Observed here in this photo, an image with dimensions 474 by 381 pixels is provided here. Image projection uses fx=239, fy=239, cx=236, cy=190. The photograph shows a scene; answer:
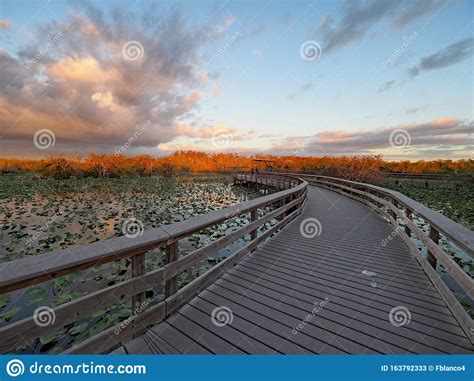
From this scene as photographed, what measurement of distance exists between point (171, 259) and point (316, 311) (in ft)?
5.80

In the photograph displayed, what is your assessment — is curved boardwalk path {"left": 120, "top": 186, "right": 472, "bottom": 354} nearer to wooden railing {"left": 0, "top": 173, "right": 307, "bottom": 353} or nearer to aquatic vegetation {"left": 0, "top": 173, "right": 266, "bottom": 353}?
wooden railing {"left": 0, "top": 173, "right": 307, "bottom": 353}

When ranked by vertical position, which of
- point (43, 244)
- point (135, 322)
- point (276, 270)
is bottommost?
point (43, 244)

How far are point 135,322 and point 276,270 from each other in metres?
2.34

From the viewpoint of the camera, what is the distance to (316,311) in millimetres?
2771

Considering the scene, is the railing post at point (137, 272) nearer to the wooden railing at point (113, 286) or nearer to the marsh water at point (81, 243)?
the wooden railing at point (113, 286)

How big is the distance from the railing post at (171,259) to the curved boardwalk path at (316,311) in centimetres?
27

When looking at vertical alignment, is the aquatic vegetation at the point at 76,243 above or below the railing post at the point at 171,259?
below

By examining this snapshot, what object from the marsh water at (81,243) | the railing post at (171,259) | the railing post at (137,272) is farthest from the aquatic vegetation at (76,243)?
the railing post at (171,259)

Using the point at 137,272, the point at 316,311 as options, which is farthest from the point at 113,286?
the point at 316,311

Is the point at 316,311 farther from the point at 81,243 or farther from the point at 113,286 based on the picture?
the point at 81,243

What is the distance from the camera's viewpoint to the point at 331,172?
31.0 m

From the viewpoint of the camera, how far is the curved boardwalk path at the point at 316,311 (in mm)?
2234
